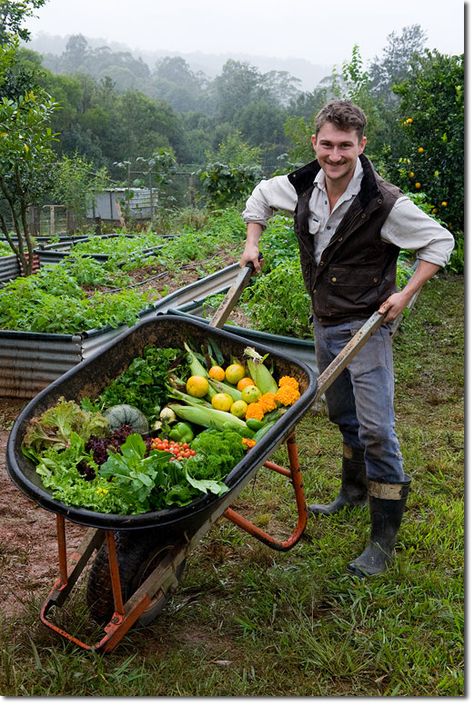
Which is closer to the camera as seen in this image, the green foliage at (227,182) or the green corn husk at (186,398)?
the green corn husk at (186,398)

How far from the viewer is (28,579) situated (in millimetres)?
3359

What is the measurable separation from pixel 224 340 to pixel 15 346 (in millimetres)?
2770

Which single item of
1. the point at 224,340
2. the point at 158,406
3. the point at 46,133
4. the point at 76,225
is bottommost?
the point at 76,225

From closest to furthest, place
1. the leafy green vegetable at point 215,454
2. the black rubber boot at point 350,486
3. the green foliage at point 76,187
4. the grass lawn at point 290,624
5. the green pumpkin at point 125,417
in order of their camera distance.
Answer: the leafy green vegetable at point 215,454 → the grass lawn at point 290,624 → the green pumpkin at point 125,417 → the black rubber boot at point 350,486 → the green foliage at point 76,187

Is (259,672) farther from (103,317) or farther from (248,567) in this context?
(103,317)

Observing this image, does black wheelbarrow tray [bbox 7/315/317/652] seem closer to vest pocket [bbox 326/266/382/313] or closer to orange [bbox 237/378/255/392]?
orange [bbox 237/378/255/392]

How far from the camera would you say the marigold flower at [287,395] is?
3049 mm

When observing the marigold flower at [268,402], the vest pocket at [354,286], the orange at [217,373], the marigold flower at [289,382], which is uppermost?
the vest pocket at [354,286]

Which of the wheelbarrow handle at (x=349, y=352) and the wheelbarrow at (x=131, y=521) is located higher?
the wheelbarrow handle at (x=349, y=352)

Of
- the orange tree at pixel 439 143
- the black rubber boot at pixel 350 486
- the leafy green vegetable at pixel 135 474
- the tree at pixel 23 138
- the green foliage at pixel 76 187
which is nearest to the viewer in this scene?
the leafy green vegetable at pixel 135 474

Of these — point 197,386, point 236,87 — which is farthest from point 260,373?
point 236,87


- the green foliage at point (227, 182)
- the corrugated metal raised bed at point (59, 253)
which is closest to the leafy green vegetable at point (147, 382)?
the corrugated metal raised bed at point (59, 253)

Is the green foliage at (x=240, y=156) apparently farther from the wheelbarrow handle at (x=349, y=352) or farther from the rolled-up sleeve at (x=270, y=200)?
the wheelbarrow handle at (x=349, y=352)

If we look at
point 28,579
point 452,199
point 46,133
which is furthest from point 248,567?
point 452,199
